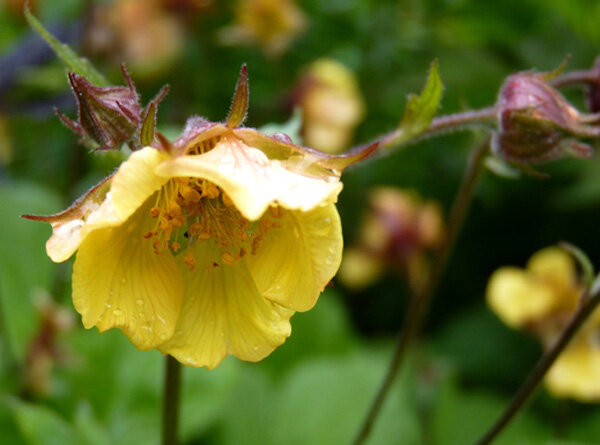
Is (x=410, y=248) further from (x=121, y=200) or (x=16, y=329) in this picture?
(x=121, y=200)

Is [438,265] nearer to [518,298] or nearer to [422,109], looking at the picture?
[422,109]

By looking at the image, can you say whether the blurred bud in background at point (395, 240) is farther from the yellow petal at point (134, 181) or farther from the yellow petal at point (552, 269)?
the yellow petal at point (134, 181)

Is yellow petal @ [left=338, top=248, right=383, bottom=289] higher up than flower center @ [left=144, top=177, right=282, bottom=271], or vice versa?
flower center @ [left=144, top=177, right=282, bottom=271]

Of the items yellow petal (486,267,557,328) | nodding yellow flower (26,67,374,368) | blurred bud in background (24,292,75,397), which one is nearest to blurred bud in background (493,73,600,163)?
nodding yellow flower (26,67,374,368)

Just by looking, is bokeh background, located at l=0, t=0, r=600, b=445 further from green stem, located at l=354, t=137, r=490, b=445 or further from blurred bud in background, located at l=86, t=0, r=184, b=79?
green stem, located at l=354, t=137, r=490, b=445

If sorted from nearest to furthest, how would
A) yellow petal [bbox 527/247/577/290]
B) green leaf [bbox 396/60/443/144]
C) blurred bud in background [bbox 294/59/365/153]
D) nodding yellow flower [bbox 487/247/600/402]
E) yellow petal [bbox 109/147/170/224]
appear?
yellow petal [bbox 109/147/170/224] < green leaf [bbox 396/60/443/144] < nodding yellow flower [bbox 487/247/600/402] < yellow petal [bbox 527/247/577/290] < blurred bud in background [bbox 294/59/365/153]

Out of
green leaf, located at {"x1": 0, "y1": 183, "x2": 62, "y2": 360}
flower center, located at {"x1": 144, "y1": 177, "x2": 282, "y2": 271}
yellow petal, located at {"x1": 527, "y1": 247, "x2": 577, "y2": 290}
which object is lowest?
green leaf, located at {"x1": 0, "y1": 183, "x2": 62, "y2": 360}

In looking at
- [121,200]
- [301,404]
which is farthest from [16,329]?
[121,200]
